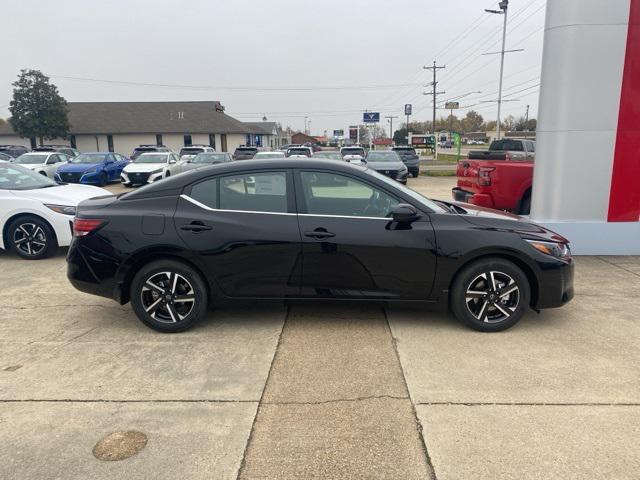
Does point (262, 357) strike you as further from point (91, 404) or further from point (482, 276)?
point (482, 276)

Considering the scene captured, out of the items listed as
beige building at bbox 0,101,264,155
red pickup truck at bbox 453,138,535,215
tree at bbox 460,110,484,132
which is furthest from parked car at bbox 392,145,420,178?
tree at bbox 460,110,484,132

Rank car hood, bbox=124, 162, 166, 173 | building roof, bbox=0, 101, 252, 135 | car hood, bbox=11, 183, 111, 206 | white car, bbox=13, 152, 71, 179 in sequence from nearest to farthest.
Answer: car hood, bbox=11, 183, 111, 206
car hood, bbox=124, 162, 166, 173
white car, bbox=13, 152, 71, 179
building roof, bbox=0, 101, 252, 135

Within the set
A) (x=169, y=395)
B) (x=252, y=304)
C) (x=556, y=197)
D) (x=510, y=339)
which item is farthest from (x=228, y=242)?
(x=556, y=197)

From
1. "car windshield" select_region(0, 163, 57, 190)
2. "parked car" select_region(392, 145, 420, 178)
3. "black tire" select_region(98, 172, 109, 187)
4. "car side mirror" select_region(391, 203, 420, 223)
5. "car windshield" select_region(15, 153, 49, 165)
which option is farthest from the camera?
"parked car" select_region(392, 145, 420, 178)

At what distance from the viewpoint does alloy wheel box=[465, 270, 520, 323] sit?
14.1 feet

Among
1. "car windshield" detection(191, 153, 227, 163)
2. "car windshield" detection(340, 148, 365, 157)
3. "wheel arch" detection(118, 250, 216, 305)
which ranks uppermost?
"car windshield" detection(340, 148, 365, 157)

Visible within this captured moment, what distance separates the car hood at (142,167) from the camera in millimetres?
18500

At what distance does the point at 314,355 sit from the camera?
395cm

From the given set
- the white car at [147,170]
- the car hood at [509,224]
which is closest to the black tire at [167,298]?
the car hood at [509,224]

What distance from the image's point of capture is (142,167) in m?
18.9

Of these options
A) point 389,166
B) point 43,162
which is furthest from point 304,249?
point 43,162

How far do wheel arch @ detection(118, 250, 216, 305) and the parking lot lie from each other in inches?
16.8

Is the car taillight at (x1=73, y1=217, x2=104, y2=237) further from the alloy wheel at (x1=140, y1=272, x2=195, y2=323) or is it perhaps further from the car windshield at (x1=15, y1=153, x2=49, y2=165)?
the car windshield at (x1=15, y1=153, x2=49, y2=165)

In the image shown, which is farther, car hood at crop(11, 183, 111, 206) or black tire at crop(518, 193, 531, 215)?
black tire at crop(518, 193, 531, 215)
